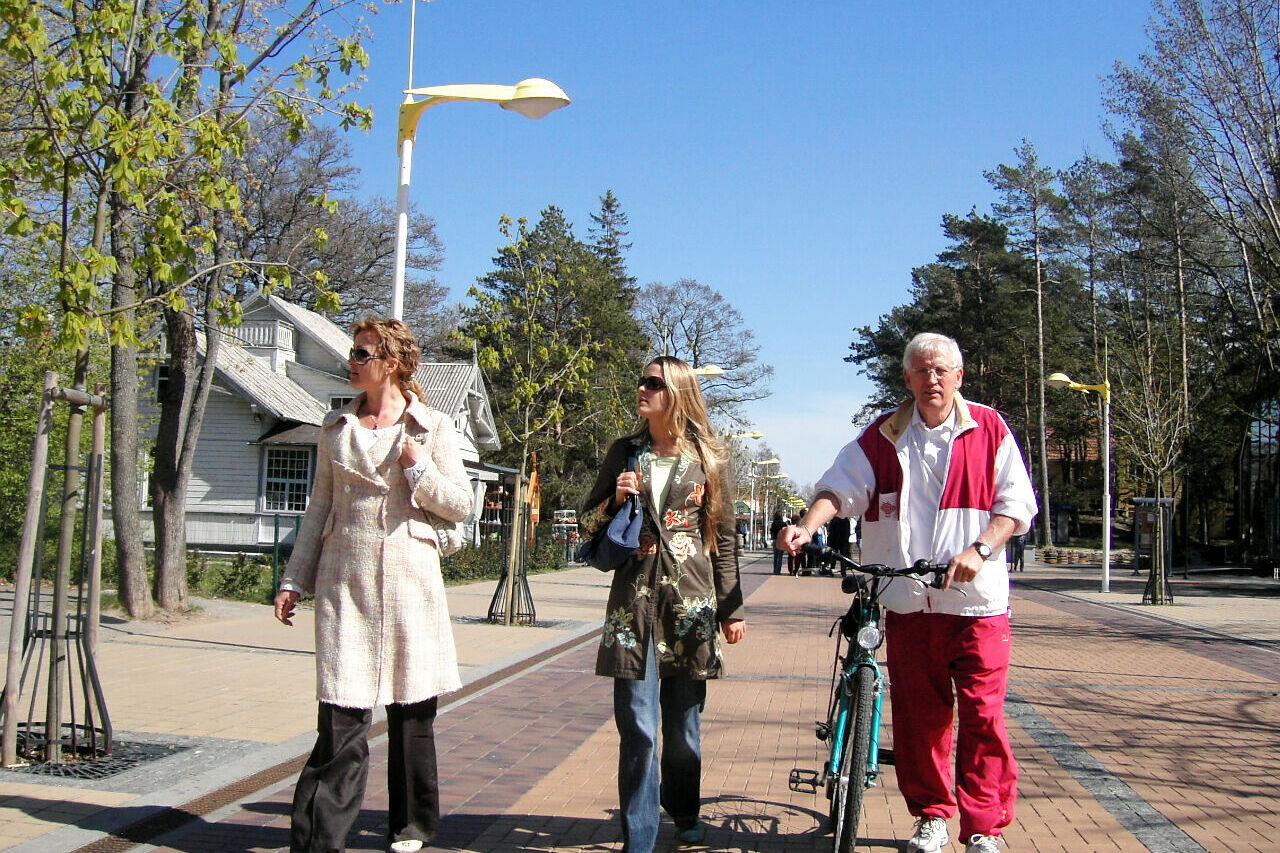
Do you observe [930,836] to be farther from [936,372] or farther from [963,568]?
[936,372]

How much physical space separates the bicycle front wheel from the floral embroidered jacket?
51 centimetres

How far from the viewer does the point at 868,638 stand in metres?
4.34

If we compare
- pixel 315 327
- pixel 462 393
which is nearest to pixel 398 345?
pixel 462 393

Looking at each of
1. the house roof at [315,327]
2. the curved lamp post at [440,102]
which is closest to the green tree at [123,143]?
the curved lamp post at [440,102]

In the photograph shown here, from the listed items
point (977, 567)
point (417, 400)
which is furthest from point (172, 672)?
point (977, 567)

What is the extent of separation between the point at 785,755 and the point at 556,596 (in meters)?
14.5

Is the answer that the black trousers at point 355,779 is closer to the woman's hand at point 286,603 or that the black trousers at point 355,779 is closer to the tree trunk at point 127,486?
the woman's hand at point 286,603

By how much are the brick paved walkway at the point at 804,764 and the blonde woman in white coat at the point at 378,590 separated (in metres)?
0.49

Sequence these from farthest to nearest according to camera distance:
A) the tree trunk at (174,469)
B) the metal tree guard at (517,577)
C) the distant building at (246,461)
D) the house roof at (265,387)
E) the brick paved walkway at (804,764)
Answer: the house roof at (265,387), the distant building at (246,461), the metal tree guard at (517,577), the tree trunk at (174,469), the brick paved walkway at (804,764)

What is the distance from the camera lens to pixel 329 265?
45.8 metres

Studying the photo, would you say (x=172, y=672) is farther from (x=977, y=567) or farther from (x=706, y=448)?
(x=977, y=567)

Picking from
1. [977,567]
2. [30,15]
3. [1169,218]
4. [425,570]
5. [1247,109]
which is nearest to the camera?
[977,567]

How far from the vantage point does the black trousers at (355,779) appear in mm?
4203

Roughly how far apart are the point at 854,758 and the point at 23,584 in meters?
4.03
